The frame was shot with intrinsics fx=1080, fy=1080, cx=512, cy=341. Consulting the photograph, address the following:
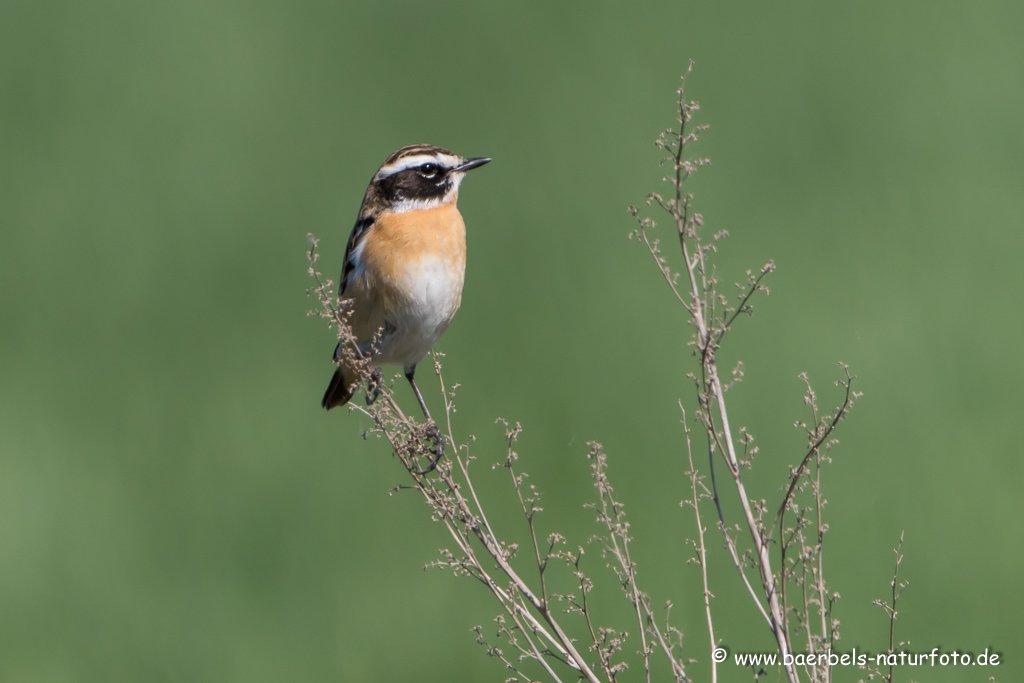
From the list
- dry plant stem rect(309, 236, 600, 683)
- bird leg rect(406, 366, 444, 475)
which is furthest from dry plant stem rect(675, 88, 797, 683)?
bird leg rect(406, 366, 444, 475)

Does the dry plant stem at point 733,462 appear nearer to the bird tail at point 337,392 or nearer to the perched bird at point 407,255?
the perched bird at point 407,255

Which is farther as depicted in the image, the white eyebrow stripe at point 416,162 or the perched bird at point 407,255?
the white eyebrow stripe at point 416,162

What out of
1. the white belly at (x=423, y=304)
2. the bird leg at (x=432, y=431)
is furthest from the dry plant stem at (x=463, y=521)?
the white belly at (x=423, y=304)

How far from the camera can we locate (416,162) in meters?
5.03

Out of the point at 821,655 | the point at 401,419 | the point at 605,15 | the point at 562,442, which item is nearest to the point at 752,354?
the point at 562,442

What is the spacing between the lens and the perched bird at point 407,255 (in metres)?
4.91

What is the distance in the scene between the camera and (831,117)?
8797mm

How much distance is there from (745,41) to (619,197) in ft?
6.71

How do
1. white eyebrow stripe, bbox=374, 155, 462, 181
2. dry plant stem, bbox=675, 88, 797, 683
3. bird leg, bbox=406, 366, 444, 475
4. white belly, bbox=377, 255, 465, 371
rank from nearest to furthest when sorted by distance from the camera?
dry plant stem, bbox=675, 88, 797, 683
bird leg, bbox=406, 366, 444, 475
white belly, bbox=377, 255, 465, 371
white eyebrow stripe, bbox=374, 155, 462, 181

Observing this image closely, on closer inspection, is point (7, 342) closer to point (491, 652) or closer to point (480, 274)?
point (480, 274)

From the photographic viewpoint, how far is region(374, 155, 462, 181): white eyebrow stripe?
5027 millimetres

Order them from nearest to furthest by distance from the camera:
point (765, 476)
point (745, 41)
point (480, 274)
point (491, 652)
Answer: point (491, 652)
point (765, 476)
point (480, 274)
point (745, 41)

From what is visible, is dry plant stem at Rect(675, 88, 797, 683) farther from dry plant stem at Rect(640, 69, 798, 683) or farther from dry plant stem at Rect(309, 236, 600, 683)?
dry plant stem at Rect(309, 236, 600, 683)

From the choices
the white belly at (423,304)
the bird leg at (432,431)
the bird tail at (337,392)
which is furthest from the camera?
the bird tail at (337,392)
